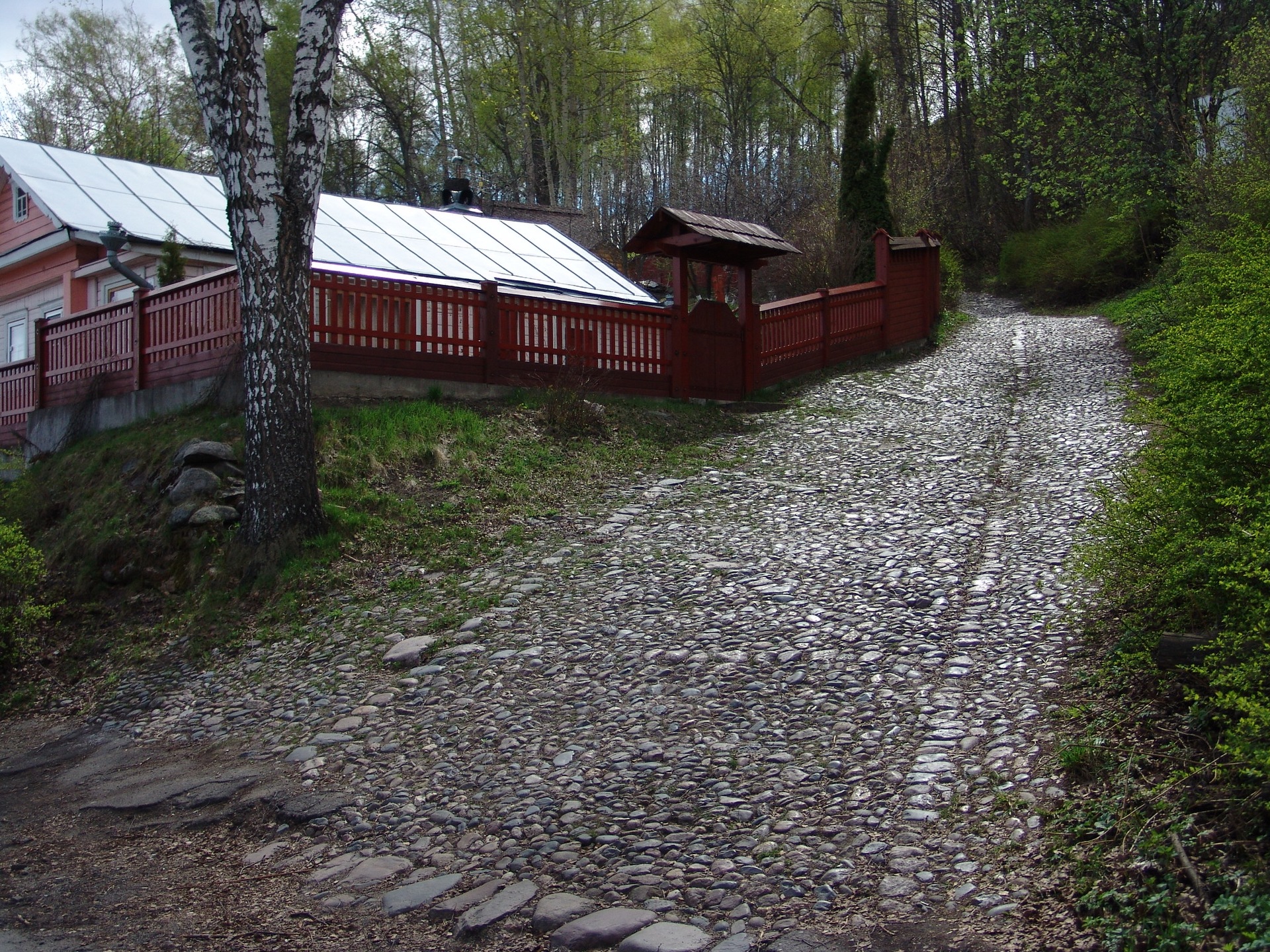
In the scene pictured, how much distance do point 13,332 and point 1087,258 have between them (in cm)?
2378

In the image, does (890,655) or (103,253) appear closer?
(890,655)

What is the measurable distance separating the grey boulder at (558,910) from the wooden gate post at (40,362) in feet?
46.1

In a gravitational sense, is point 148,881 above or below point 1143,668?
below

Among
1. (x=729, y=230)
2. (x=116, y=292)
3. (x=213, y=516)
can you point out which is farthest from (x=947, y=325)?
(x=213, y=516)

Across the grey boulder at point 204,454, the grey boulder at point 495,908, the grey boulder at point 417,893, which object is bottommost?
the grey boulder at point 417,893

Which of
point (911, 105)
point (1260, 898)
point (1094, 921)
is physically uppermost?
point (911, 105)

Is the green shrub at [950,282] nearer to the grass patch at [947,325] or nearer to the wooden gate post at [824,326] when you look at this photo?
the grass patch at [947,325]

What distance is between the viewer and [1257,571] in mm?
4012

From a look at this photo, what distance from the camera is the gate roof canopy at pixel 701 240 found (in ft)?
47.8

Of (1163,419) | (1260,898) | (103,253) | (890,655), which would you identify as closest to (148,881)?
(890,655)

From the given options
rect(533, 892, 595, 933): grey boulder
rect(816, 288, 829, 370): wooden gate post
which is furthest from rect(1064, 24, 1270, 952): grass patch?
rect(816, 288, 829, 370): wooden gate post

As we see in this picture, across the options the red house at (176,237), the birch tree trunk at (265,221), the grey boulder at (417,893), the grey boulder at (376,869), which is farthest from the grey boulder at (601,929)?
the red house at (176,237)

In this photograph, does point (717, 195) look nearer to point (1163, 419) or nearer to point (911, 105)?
point (911, 105)

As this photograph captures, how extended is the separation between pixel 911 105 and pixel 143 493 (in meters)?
32.2
